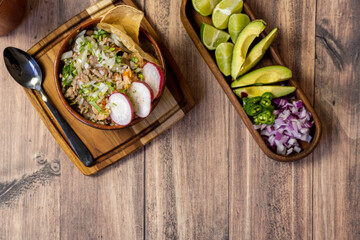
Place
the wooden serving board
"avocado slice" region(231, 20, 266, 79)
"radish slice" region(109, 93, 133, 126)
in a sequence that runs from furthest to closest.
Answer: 1. the wooden serving board
2. "avocado slice" region(231, 20, 266, 79)
3. "radish slice" region(109, 93, 133, 126)

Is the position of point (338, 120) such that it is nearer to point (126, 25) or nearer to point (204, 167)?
point (204, 167)

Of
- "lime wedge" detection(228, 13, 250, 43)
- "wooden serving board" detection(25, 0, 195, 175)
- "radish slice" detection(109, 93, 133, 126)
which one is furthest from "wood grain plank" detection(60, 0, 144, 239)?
"lime wedge" detection(228, 13, 250, 43)

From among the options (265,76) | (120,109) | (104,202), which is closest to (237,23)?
(265,76)

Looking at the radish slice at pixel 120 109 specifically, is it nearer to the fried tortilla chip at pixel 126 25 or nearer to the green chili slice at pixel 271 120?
the fried tortilla chip at pixel 126 25

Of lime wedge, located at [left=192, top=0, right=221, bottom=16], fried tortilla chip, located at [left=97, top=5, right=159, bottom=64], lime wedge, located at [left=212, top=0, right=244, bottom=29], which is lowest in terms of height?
lime wedge, located at [left=212, top=0, right=244, bottom=29]

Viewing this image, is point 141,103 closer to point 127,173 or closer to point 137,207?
point 127,173

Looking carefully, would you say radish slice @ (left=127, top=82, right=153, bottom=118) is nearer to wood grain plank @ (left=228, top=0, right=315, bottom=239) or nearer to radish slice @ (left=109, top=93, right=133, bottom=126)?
radish slice @ (left=109, top=93, right=133, bottom=126)

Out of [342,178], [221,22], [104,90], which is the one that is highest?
[104,90]

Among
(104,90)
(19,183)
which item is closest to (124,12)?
(104,90)
